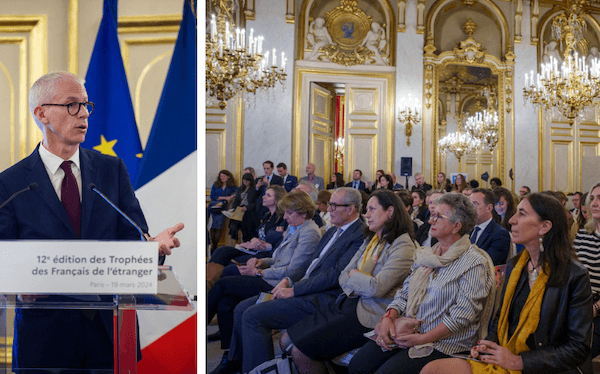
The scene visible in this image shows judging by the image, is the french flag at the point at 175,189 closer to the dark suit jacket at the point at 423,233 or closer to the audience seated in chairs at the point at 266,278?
the audience seated in chairs at the point at 266,278

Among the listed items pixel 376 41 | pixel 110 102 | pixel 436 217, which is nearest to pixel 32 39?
pixel 110 102

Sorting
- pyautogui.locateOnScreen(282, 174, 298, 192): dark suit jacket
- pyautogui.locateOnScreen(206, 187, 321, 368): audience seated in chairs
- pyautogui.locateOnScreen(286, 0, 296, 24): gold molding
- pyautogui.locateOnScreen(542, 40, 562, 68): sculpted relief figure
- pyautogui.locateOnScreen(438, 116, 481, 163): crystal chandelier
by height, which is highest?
pyautogui.locateOnScreen(286, 0, 296, 24): gold molding

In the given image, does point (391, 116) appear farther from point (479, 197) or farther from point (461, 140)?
point (479, 197)

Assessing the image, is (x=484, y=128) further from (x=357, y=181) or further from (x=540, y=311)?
(x=540, y=311)

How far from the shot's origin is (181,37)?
9.45 ft

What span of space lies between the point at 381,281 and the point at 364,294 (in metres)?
0.11

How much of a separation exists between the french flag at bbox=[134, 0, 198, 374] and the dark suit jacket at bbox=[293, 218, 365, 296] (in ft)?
2.18

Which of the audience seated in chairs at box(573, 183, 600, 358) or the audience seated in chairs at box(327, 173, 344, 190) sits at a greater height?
the audience seated in chairs at box(327, 173, 344, 190)

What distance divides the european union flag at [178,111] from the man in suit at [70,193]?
22cm

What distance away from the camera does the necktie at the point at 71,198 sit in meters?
2.60

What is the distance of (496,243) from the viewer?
315cm

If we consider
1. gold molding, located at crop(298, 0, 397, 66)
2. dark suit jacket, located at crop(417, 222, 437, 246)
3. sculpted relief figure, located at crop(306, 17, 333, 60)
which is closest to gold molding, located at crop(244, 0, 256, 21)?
gold molding, located at crop(298, 0, 397, 66)

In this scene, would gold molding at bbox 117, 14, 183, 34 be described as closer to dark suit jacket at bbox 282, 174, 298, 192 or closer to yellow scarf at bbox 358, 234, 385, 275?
yellow scarf at bbox 358, 234, 385, 275

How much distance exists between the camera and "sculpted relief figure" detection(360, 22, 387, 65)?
991cm
